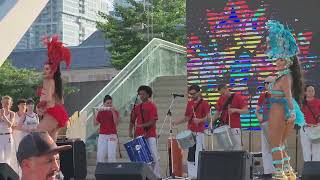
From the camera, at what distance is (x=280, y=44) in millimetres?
8547

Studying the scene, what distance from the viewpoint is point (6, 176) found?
289 inches

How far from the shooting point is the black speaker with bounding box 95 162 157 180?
312 inches

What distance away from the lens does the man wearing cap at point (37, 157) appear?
348cm

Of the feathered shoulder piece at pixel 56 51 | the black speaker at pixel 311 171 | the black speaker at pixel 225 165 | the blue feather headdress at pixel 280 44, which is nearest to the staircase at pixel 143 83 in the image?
the feathered shoulder piece at pixel 56 51

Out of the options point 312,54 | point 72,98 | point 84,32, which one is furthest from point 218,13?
point 84,32

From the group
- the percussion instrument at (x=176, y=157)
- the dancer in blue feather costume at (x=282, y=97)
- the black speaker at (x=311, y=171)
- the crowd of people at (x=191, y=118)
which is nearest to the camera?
the crowd of people at (x=191, y=118)

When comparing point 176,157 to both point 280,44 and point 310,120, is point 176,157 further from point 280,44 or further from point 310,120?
point 280,44

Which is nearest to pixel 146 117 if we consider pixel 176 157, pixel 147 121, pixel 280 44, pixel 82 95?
pixel 147 121

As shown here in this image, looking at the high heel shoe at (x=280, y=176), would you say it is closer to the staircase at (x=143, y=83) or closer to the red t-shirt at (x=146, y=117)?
the red t-shirt at (x=146, y=117)

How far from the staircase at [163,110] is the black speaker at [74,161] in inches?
76.1

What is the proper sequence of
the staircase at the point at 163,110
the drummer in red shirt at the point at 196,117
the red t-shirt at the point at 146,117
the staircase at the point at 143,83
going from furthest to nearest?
the staircase at the point at 143,83 < the staircase at the point at 163,110 < the drummer in red shirt at the point at 196,117 < the red t-shirt at the point at 146,117

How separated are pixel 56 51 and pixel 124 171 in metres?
2.28

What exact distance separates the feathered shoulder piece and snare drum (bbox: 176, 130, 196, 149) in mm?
3304

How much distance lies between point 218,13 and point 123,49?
16.2m
